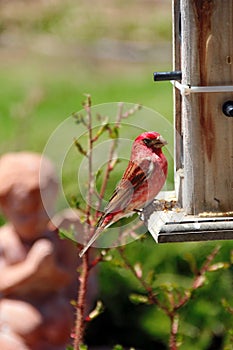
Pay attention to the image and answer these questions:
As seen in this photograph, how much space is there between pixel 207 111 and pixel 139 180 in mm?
281

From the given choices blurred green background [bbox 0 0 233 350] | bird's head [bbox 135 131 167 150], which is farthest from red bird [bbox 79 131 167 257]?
blurred green background [bbox 0 0 233 350]

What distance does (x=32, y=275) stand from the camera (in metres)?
4.55

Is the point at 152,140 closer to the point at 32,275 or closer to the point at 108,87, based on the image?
the point at 32,275

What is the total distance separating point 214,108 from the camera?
2842 millimetres

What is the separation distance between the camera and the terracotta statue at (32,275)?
176 inches

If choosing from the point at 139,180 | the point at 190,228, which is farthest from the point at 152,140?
the point at 190,228

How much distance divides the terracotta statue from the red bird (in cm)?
163

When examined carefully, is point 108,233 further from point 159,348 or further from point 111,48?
point 111,48

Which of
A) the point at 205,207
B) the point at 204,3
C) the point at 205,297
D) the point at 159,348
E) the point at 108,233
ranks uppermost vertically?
the point at 204,3

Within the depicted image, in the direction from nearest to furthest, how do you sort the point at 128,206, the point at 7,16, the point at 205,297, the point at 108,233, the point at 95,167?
the point at 128,206 → the point at 95,167 → the point at 108,233 → the point at 205,297 → the point at 7,16

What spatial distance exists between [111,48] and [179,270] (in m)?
8.31

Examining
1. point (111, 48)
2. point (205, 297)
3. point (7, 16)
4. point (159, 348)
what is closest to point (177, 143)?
point (205, 297)

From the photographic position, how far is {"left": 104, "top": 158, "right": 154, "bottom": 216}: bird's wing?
8.93 feet

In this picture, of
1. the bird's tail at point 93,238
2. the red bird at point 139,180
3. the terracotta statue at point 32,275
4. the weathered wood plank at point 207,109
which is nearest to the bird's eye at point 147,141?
the red bird at point 139,180
